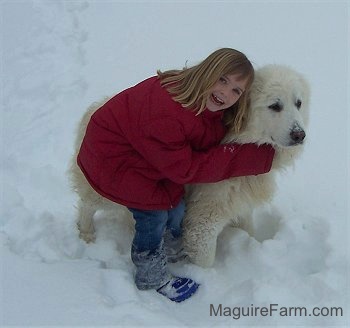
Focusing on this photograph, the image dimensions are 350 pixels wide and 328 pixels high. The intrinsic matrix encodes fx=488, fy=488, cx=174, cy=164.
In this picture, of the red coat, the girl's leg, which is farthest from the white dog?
the girl's leg

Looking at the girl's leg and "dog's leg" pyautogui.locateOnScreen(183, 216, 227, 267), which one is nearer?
the girl's leg

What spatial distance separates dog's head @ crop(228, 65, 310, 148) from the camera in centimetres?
246

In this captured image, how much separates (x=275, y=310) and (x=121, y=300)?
0.81 meters

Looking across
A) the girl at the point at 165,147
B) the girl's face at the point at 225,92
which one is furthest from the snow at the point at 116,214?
the girl's face at the point at 225,92

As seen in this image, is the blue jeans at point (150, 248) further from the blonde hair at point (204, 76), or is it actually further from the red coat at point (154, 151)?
the blonde hair at point (204, 76)

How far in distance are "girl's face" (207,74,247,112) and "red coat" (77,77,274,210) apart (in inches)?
2.5

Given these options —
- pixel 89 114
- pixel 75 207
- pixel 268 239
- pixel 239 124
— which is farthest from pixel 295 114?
pixel 75 207

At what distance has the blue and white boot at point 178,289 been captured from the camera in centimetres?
276

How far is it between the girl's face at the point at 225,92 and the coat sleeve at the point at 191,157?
218mm

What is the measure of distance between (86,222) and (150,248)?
1.73 feet

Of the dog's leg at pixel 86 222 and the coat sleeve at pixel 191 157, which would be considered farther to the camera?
the dog's leg at pixel 86 222

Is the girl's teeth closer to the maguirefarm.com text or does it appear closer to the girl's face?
the girl's face

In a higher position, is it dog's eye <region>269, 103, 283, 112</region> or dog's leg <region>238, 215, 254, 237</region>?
dog's eye <region>269, 103, 283, 112</region>

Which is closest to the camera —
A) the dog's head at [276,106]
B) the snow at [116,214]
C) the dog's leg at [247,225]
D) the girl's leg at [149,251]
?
the dog's head at [276,106]
